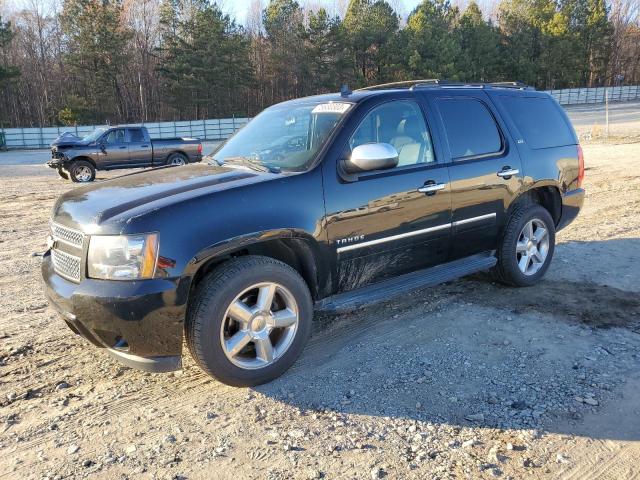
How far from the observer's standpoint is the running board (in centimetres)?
383

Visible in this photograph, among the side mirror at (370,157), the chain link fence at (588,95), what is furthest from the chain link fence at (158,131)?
the side mirror at (370,157)

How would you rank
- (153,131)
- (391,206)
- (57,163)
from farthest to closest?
(153,131) → (57,163) → (391,206)

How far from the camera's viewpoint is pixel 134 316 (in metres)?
3.01

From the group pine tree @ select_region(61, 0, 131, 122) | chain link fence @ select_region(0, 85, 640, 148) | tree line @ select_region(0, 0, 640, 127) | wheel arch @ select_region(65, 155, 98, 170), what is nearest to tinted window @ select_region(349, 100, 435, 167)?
wheel arch @ select_region(65, 155, 98, 170)

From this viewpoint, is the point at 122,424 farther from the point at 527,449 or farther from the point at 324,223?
the point at 527,449

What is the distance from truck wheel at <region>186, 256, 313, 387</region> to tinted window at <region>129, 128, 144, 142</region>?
1544 cm

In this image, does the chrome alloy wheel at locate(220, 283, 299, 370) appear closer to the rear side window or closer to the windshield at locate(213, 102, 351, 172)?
the windshield at locate(213, 102, 351, 172)

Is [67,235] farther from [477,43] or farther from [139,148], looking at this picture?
[477,43]

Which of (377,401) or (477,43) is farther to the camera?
(477,43)

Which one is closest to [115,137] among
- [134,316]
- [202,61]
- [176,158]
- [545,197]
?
[176,158]

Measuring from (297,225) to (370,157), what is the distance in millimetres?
707

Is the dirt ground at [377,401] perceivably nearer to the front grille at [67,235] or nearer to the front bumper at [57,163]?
the front grille at [67,235]

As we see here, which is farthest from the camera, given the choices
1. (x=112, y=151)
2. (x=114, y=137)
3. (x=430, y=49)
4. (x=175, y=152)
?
(x=430, y=49)

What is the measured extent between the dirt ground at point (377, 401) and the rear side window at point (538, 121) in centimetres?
153
